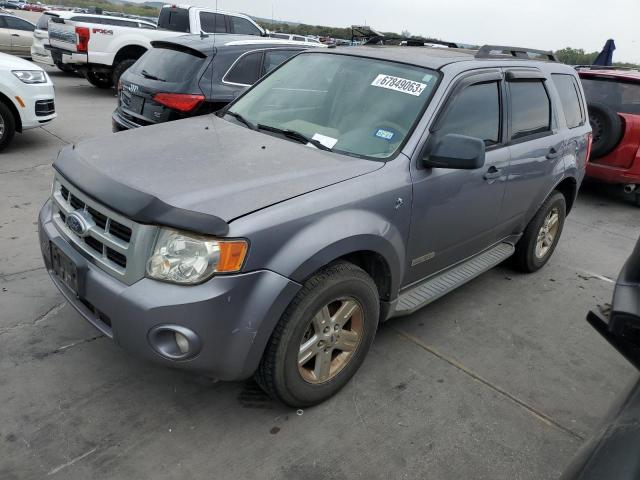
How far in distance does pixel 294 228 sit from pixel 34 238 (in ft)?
9.89

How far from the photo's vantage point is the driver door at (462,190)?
304 centimetres

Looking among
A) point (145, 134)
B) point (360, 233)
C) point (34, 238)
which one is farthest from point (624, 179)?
point (34, 238)

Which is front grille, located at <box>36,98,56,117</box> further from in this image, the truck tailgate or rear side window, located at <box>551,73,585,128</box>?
rear side window, located at <box>551,73,585,128</box>

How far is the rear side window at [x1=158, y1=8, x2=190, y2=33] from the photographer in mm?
12070

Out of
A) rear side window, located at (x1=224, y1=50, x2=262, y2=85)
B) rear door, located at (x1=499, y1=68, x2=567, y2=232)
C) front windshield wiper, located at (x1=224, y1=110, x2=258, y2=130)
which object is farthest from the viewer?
rear side window, located at (x1=224, y1=50, x2=262, y2=85)

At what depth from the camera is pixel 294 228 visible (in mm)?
2330

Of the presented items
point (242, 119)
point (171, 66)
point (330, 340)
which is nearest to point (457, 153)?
point (330, 340)

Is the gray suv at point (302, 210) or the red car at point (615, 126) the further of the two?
the red car at point (615, 126)

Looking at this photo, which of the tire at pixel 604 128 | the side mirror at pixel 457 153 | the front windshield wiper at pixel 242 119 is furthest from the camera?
the tire at pixel 604 128

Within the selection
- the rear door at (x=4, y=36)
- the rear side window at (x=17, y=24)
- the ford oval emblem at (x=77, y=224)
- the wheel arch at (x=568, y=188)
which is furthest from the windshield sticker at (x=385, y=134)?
the rear side window at (x=17, y=24)

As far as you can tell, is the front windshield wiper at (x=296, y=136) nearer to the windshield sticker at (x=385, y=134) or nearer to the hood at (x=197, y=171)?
the hood at (x=197, y=171)

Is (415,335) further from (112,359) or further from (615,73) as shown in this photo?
(615,73)

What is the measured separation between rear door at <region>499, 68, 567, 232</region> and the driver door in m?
0.15

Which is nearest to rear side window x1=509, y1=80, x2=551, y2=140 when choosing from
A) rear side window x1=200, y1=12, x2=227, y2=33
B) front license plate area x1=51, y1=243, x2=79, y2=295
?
front license plate area x1=51, y1=243, x2=79, y2=295
